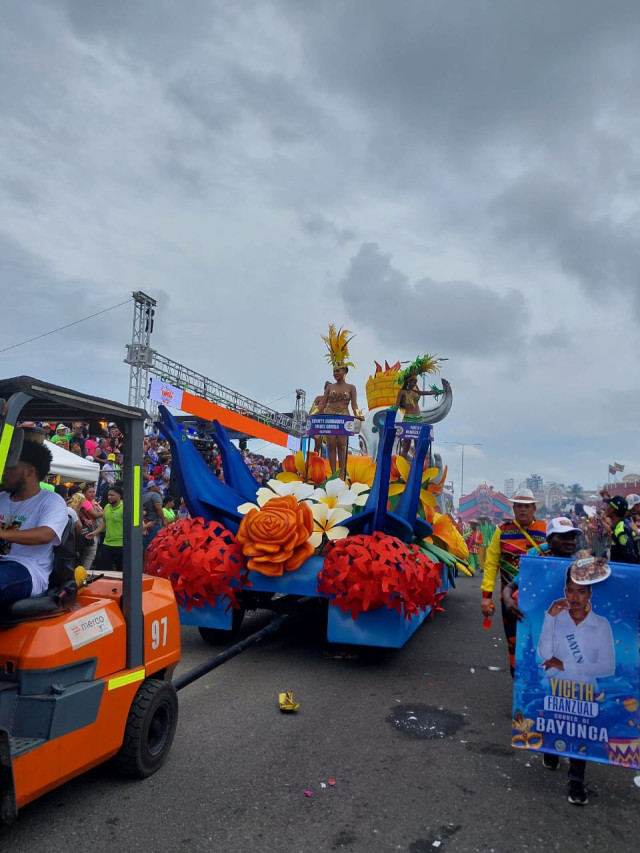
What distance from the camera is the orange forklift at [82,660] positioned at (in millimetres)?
2559

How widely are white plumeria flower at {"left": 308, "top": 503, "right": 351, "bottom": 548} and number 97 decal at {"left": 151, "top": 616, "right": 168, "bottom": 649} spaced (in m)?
2.14

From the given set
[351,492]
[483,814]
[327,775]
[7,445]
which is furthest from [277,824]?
[351,492]

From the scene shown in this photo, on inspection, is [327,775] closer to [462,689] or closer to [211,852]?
[211,852]

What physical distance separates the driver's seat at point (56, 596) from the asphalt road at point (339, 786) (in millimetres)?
938

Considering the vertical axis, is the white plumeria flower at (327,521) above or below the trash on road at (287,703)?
above

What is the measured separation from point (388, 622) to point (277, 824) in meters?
2.45

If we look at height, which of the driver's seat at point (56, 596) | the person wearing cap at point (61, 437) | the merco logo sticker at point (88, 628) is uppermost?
the person wearing cap at point (61, 437)

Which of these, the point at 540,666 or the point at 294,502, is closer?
the point at 540,666

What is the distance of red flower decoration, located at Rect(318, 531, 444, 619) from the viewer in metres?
5.02

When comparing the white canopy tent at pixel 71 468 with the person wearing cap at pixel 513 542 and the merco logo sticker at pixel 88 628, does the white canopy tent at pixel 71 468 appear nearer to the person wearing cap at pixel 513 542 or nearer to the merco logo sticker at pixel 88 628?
the merco logo sticker at pixel 88 628

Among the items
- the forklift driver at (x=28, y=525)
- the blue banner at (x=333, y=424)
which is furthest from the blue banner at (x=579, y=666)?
the blue banner at (x=333, y=424)

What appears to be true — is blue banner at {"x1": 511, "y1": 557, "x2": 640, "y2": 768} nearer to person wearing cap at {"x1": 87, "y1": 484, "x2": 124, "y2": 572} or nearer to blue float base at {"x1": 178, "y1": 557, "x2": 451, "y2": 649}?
blue float base at {"x1": 178, "y1": 557, "x2": 451, "y2": 649}

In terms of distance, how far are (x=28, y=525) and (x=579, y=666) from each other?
2.91m

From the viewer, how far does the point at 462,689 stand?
504 centimetres
